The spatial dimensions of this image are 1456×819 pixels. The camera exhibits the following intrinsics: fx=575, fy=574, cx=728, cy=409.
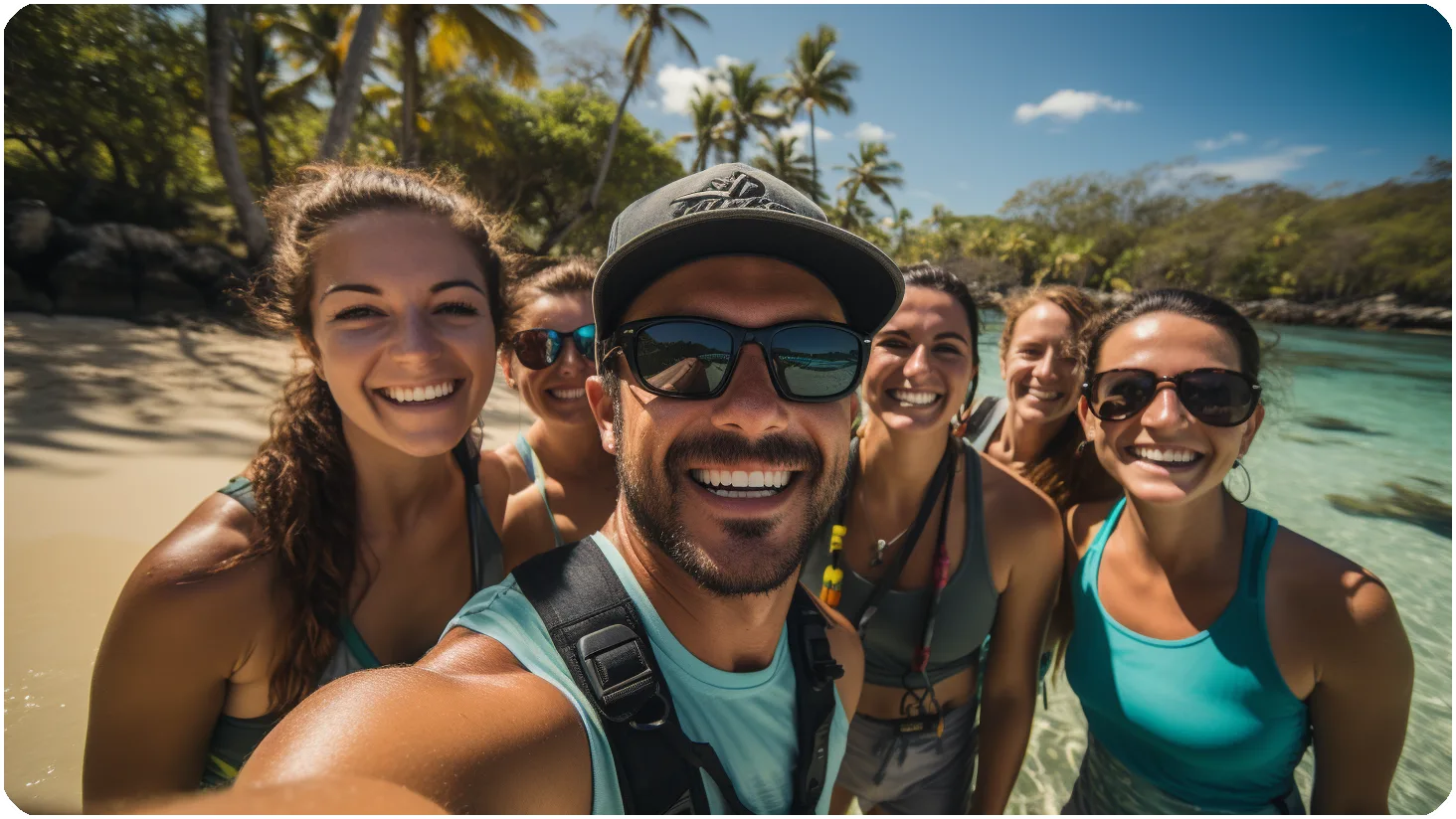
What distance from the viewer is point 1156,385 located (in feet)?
7.10

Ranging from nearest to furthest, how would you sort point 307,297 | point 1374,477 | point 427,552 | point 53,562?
point 307,297
point 427,552
point 53,562
point 1374,477

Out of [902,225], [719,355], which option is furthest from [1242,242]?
[719,355]

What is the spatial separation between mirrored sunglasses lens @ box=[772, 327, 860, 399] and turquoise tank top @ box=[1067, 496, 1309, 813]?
67.5 inches

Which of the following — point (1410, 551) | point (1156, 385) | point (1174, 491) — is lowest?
point (1410, 551)

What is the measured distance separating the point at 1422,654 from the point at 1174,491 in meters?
6.69

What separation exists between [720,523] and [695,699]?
38cm

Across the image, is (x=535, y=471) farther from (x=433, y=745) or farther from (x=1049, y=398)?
(x=1049, y=398)

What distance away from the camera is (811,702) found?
1.39m

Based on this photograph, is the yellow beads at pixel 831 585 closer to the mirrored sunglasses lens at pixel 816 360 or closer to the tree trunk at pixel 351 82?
the mirrored sunglasses lens at pixel 816 360

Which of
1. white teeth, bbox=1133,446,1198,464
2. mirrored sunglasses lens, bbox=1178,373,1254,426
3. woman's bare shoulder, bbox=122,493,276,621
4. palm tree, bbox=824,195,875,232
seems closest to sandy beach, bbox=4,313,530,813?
woman's bare shoulder, bbox=122,493,276,621

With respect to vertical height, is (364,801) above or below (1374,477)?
above

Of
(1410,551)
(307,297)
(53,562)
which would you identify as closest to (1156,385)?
(307,297)

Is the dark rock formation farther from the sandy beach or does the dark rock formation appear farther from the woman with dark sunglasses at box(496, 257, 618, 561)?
the woman with dark sunglasses at box(496, 257, 618, 561)

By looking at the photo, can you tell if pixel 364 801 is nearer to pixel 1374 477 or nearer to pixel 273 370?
pixel 273 370
